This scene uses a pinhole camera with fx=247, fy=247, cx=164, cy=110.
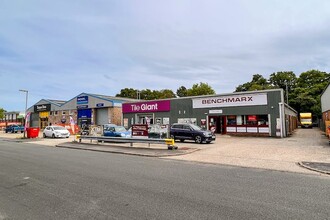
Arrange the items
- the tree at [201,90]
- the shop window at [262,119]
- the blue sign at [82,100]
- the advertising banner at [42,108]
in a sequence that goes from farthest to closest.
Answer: the tree at [201,90] → the advertising banner at [42,108] → the blue sign at [82,100] → the shop window at [262,119]

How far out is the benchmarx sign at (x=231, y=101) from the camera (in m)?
25.9

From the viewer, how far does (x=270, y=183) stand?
7.25m

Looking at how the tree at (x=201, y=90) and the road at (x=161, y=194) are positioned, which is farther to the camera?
the tree at (x=201, y=90)

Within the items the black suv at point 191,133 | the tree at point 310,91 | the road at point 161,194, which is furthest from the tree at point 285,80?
the road at point 161,194

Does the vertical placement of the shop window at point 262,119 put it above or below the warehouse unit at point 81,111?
below

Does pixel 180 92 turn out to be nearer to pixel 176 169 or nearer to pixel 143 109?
pixel 143 109

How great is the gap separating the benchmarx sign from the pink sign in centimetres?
424

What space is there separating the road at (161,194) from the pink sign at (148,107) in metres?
23.9

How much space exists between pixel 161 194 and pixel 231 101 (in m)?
23.2

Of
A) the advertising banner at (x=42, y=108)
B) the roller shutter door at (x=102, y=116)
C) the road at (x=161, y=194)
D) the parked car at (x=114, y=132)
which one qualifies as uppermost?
the advertising banner at (x=42, y=108)

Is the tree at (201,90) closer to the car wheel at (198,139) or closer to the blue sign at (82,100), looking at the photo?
the blue sign at (82,100)

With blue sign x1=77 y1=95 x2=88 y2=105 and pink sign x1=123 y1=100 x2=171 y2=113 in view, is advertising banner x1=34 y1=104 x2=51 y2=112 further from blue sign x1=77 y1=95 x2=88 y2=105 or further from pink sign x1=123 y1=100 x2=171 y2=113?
pink sign x1=123 y1=100 x2=171 y2=113

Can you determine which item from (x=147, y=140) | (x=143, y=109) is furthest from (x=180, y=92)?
(x=147, y=140)

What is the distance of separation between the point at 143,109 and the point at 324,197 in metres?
30.3
